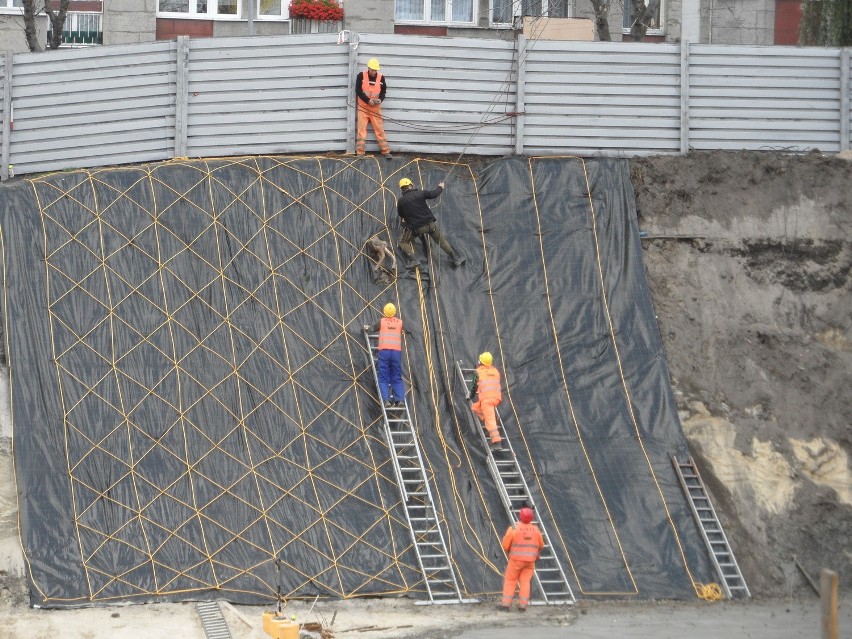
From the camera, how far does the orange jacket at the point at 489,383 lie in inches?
581

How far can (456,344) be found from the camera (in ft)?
52.4

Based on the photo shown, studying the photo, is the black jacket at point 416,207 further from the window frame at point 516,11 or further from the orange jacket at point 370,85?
the window frame at point 516,11

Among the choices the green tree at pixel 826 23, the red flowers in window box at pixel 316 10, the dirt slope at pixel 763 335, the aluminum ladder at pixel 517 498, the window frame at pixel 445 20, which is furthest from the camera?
the window frame at pixel 445 20

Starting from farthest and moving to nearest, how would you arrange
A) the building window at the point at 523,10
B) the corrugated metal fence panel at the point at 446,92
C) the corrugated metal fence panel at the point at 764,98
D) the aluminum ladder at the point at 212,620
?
1. the building window at the point at 523,10
2. the corrugated metal fence panel at the point at 764,98
3. the corrugated metal fence panel at the point at 446,92
4. the aluminum ladder at the point at 212,620

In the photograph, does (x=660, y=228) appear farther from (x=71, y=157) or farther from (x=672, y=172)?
(x=71, y=157)

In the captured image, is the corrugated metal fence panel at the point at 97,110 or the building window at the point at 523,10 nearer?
the corrugated metal fence panel at the point at 97,110

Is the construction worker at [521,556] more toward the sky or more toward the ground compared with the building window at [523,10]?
more toward the ground

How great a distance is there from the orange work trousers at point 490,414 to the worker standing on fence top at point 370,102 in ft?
14.2

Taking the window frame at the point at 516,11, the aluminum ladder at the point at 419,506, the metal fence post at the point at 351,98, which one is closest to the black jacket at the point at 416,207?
the metal fence post at the point at 351,98

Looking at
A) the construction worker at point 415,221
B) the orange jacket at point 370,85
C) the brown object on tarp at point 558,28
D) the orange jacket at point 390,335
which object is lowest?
the orange jacket at point 390,335

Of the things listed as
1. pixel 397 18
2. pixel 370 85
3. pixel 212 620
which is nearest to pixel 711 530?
pixel 212 620

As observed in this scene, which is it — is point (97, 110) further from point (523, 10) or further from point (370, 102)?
point (523, 10)

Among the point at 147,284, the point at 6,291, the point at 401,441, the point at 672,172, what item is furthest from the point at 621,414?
the point at 6,291

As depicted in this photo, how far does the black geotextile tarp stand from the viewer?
1360 centimetres
